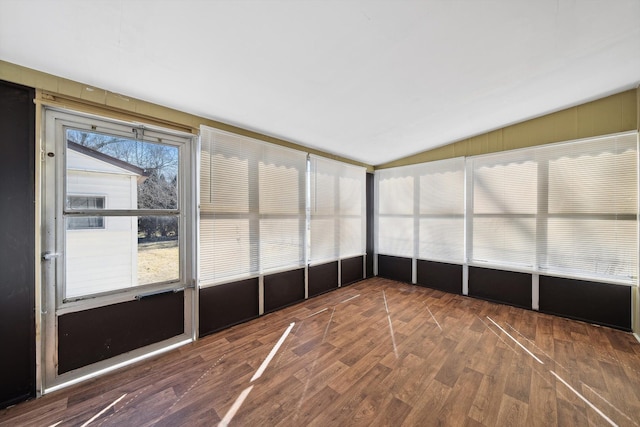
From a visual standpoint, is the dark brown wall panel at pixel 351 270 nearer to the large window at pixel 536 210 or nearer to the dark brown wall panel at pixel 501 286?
the large window at pixel 536 210

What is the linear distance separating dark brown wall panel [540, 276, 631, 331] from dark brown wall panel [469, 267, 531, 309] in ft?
0.59

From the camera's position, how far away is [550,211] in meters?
3.19

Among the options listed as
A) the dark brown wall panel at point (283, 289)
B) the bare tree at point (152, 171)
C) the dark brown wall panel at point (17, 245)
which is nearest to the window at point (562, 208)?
the dark brown wall panel at point (283, 289)

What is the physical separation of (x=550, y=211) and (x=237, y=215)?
4231 mm

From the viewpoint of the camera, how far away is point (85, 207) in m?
2.00

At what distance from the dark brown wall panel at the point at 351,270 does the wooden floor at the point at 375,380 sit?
1.50 metres

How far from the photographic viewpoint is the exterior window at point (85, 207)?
76.7 inches

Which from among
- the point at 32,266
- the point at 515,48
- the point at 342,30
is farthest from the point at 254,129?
the point at 515,48

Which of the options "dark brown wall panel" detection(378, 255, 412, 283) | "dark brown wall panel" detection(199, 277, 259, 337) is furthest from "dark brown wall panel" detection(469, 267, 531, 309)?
"dark brown wall panel" detection(199, 277, 259, 337)

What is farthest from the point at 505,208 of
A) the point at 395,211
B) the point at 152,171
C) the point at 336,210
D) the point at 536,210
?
the point at 152,171

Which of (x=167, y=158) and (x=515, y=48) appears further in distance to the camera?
(x=167, y=158)

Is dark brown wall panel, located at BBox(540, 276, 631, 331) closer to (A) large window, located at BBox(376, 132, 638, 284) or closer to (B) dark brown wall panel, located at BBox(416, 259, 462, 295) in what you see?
(A) large window, located at BBox(376, 132, 638, 284)

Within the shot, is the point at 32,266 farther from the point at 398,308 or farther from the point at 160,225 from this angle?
the point at 398,308

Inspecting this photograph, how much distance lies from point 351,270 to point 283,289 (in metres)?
1.70
